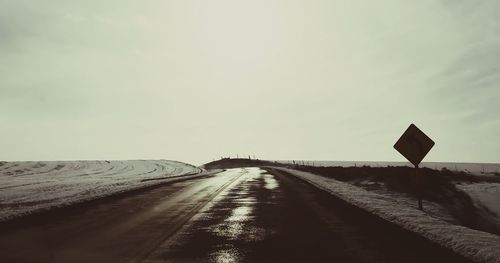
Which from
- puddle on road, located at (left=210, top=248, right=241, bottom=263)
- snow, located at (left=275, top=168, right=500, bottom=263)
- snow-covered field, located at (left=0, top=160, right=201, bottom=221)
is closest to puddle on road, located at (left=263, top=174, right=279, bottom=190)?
snow-covered field, located at (left=0, top=160, right=201, bottom=221)

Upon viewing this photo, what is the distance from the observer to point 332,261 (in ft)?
22.9

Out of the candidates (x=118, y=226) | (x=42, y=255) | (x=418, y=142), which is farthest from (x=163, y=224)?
(x=418, y=142)

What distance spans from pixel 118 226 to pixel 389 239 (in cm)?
629

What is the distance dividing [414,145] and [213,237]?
7668 millimetres

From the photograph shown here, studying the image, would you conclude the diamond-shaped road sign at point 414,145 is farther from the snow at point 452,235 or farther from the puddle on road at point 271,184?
the puddle on road at point 271,184

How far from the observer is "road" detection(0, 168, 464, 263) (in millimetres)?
Result: 7461

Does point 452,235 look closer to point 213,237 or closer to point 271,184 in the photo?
point 213,237

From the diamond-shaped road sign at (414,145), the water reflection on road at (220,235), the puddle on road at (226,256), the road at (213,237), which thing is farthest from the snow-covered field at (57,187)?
the diamond-shaped road sign at (414,145)

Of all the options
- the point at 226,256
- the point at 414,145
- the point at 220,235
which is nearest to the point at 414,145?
the point at 414,145

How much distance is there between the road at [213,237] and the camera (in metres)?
7.46

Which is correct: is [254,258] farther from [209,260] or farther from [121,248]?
[121,248]

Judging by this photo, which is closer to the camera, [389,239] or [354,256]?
[354,256]

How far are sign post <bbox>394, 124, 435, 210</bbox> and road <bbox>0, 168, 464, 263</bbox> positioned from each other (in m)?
2.30

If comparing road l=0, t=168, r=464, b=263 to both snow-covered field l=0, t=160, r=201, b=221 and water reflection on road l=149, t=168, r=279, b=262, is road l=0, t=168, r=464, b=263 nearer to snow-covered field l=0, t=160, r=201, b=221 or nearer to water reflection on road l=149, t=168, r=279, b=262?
water reflection on road l=149, t=168, r=279, b=262
